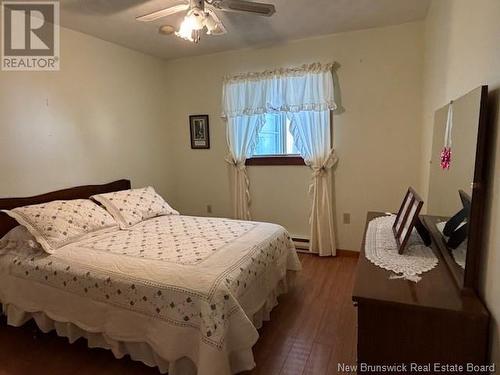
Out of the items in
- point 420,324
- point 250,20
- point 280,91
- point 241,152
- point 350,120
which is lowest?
point 420,324

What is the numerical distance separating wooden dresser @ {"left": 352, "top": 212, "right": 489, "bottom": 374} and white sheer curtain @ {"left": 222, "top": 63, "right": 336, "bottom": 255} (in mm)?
2319

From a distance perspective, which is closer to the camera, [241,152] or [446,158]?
[446,158]

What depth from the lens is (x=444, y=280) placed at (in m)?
1.26

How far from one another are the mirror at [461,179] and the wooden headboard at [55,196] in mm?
2971

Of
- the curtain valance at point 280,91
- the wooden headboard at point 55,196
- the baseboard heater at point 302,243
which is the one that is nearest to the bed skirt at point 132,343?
the wooden headboard at point 55,196

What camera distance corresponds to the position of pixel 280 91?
3.54 meters

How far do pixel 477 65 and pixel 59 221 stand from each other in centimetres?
271

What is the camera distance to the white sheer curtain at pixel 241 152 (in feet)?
12.4

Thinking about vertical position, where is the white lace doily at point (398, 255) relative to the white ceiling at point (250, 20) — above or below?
below

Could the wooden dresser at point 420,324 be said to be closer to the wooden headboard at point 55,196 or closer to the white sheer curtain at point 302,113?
the white sheer curtain at point 302,113

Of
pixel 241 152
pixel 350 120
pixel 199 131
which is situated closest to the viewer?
pixel 350 120

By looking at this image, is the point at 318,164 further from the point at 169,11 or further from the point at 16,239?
the point at 16,239

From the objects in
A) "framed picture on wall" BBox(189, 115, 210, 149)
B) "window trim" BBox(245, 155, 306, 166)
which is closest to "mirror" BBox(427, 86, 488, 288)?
"window trim" BBox(245, 155, 306, 166)

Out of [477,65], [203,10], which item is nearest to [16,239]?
[203,10]
